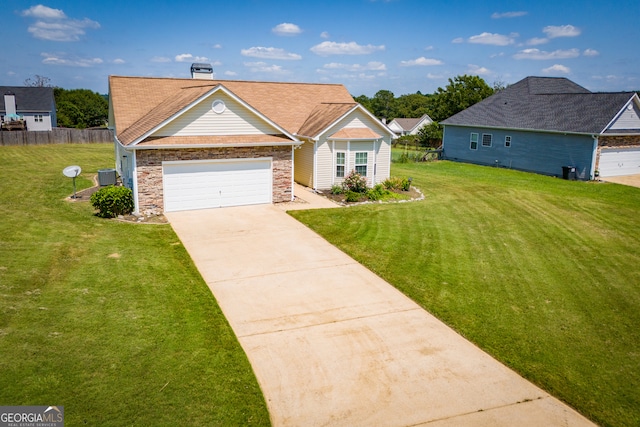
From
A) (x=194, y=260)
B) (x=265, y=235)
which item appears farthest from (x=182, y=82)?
(x=194, y=260)

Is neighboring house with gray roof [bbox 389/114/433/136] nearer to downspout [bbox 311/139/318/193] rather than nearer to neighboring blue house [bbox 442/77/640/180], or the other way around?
neighboring blue house [bbox 442/77/640/180]

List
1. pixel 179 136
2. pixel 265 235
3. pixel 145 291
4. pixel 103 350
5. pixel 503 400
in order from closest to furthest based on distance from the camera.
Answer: pixel 503 400, pixel 103 350, pixel 145 291, pixel 265 235, pixel 179 136

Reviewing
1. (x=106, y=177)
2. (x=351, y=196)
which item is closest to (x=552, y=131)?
(x=351, y=196)

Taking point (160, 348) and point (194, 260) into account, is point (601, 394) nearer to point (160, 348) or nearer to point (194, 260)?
point (160, 348)

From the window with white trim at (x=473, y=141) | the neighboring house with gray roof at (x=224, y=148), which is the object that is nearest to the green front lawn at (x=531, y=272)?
the neighboring house with gray roof at (x=224, y=148)

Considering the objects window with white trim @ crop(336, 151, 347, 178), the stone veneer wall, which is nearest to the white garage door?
window with white trim @ crop(336, 151, 347, 178)

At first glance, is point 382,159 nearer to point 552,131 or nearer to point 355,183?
point 355,183
